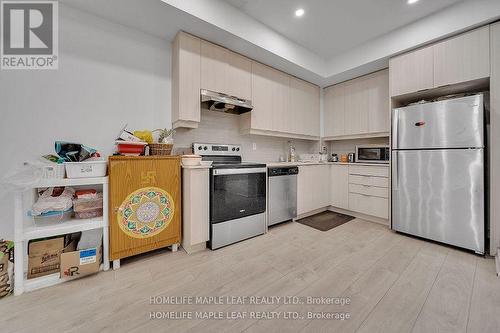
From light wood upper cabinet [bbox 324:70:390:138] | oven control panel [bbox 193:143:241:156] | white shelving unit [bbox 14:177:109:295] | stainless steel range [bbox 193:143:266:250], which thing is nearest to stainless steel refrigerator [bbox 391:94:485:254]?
light wood upper cabinet [bbox 324:70:390:138]

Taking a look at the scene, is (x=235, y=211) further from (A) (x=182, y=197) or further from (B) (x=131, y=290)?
(B) (x=131, y=290)

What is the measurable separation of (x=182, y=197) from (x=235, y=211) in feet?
2.06

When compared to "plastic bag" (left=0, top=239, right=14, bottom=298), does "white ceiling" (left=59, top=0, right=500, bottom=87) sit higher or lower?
higher

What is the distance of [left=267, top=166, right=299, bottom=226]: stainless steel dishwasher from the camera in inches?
107

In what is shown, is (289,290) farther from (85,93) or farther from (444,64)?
(444,64)

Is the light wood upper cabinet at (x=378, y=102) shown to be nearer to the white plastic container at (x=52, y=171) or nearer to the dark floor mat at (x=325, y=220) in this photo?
the dark floor mat at (x=325, y=220)

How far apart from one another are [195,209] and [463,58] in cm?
339

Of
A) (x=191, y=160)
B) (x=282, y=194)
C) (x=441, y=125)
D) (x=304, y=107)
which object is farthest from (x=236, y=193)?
(x=441, y=125)

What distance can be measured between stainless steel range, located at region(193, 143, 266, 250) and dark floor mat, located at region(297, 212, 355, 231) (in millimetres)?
869

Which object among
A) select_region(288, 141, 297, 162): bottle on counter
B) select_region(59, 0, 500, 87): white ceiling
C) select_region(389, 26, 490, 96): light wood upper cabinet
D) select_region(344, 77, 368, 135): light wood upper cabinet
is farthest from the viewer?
select_region(288, 141, 297, 162): bottle on counter

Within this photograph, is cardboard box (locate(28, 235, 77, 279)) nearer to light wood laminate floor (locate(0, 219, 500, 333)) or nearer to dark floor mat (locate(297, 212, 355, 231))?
light wood laminate floor (locate(0, 219, 500, 333))

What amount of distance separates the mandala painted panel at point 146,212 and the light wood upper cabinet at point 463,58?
3437 mm

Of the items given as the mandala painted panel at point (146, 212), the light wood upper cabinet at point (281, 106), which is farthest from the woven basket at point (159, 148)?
the light wood upper cabinet at point (281, 106)

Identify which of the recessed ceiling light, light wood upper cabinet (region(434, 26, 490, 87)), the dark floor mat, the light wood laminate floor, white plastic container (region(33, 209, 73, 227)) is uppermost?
the recessed ceiling light
